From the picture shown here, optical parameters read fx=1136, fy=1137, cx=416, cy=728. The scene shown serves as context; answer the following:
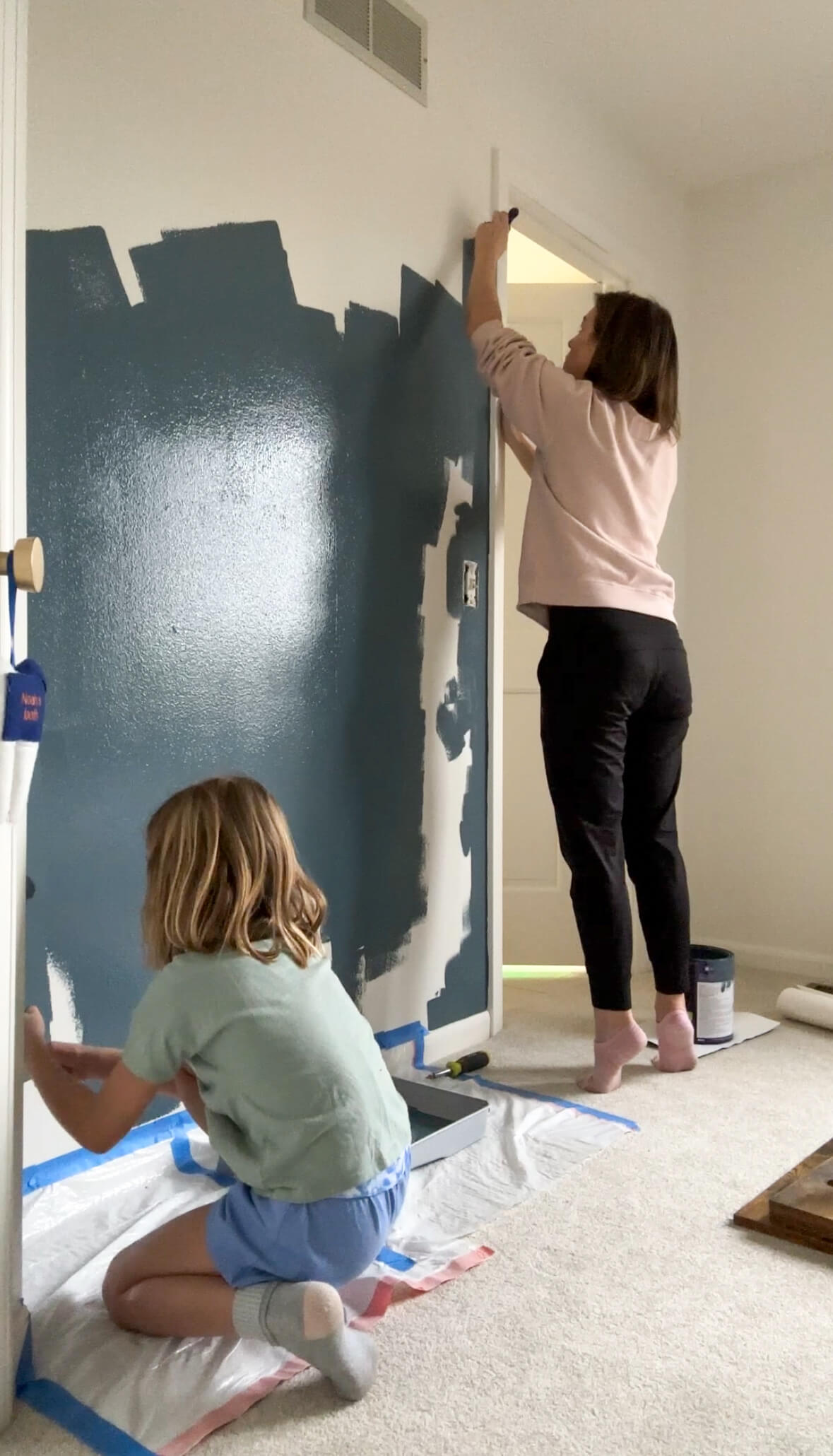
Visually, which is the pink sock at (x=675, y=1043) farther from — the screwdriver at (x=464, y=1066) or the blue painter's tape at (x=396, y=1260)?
the blue painter's tape at (x=396, y=1260)

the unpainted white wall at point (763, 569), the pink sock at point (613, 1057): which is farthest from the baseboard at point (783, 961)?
the pink sock at point (613, 1057)

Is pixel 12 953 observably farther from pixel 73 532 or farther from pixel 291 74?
pixel 291 74

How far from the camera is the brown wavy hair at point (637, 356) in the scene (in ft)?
7.52

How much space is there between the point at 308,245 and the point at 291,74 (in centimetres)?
30

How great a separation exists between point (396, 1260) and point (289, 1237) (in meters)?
0.35

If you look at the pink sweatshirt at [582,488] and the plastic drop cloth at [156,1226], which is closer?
the plastic drop cloth at [156,1226]

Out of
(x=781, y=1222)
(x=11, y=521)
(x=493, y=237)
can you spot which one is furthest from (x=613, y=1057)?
(x=493, y=237)

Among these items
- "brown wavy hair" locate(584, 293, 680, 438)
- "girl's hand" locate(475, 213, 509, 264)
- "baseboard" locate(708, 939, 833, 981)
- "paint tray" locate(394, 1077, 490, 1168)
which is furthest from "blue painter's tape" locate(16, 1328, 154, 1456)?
"baseboard" locate(708, 939, 833, 981)

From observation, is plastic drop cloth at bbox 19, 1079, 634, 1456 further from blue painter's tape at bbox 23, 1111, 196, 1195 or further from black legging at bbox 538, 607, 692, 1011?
black legging at bbox 538, 607, 692, 1011

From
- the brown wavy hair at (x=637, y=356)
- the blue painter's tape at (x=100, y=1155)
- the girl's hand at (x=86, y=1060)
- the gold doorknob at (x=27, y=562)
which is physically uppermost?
the brown wavy hair at (x=637, y=356)

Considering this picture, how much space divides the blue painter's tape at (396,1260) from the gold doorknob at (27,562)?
101 cm

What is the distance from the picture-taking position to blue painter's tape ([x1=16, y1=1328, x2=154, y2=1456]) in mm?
1172

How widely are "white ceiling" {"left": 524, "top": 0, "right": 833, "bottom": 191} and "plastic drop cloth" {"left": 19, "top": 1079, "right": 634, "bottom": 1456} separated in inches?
95.3

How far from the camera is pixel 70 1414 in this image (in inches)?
48.2
